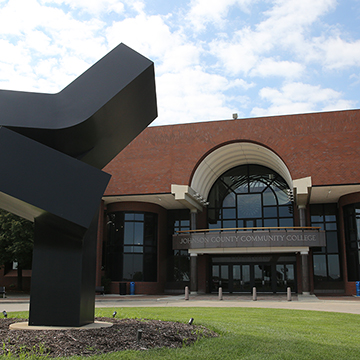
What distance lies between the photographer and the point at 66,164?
23.6 ft

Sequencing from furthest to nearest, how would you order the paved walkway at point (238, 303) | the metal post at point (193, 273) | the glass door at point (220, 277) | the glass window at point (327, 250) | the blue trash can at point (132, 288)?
the glass door at point (220, 277)
the glass window at point (327, 250)
the metal post at point (193, 273)
the blue trash can at point (132, 288)
the paved walkway at point (238, 303)

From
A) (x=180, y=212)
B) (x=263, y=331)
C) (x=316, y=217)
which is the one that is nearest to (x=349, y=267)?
(x=316, y=217)

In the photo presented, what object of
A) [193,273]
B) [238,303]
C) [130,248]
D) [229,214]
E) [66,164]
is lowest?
[238,303]

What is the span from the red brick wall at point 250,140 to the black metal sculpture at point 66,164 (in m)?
20.2

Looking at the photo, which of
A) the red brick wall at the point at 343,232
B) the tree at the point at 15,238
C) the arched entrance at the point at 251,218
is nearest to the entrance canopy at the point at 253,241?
the red brick wall at the point at 343,232

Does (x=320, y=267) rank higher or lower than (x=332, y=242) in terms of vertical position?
lower

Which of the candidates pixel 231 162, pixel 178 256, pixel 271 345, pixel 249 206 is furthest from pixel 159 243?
pixel 271 345

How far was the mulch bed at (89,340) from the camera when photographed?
6.17 metres

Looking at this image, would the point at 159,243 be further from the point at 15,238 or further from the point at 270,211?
the point at 15,238

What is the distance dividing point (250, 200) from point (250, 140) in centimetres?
618

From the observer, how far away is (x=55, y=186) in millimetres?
6988

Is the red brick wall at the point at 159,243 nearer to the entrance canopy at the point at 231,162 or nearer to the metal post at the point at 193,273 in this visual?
the metal post at the point at 193,273

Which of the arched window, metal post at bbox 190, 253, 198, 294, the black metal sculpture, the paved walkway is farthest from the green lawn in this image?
the arched window

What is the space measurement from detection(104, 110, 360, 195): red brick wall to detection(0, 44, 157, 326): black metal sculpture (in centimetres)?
2024
